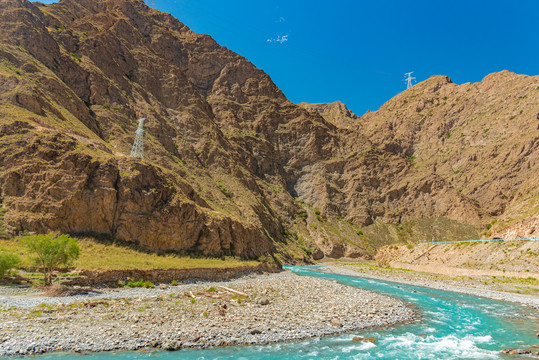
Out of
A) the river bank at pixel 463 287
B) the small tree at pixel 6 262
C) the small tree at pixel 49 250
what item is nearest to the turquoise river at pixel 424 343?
the river bank at pixel 463 287

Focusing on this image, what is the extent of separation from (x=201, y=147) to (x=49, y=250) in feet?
225

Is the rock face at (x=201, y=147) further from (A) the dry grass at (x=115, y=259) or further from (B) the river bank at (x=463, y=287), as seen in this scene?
(B) the river bank at (x=463, y=287)

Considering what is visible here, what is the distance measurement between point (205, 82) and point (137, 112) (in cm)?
6111

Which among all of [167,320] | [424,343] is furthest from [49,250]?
[424,343]

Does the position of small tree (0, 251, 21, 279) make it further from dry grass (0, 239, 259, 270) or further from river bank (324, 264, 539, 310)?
river bank (324, 264, 539, 310)

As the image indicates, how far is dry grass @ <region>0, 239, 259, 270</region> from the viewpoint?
2644cm

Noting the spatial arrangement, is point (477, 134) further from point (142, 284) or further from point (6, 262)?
point (6, 262)

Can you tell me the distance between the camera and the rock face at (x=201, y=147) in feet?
117

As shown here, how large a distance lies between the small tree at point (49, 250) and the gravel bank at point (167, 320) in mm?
3400

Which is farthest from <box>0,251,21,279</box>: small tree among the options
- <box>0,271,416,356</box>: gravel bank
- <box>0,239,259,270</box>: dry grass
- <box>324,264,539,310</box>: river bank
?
<box>324,264,539,310</box>: river bank

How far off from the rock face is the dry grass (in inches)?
86.5

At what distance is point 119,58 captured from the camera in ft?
289

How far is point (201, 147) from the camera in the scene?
294 feet

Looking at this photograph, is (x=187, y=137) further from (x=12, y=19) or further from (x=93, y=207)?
(x=93, y=207)
